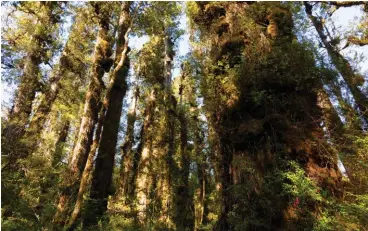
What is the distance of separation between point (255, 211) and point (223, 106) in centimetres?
334

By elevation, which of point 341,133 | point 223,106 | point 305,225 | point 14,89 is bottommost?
point 305,225

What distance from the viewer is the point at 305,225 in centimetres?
550

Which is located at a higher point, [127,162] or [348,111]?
[127,162]

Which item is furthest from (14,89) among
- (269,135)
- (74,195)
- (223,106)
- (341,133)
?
(341,133)

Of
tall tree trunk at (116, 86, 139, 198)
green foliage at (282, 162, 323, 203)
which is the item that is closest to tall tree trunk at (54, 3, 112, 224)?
green foliage at (282, 162, 323, 203)

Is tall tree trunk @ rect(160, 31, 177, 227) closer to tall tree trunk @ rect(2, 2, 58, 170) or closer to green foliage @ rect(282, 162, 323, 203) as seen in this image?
tall tree trunk @ rect(2, 2, 58, 170)

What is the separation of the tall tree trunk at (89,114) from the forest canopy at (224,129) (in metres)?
0.04

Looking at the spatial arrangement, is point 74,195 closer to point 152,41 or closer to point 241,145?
point 241,145

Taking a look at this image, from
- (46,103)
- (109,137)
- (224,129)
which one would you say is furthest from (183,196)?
(46,103)

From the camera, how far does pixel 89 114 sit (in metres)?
8.38

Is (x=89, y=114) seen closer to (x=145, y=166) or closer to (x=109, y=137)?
(x=109, y=137)

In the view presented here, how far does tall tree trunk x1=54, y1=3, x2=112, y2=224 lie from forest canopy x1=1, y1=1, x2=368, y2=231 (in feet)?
0.13

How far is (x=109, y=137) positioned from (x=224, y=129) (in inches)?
162

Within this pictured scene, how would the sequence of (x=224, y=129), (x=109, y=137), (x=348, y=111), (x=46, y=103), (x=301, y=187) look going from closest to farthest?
(x=301, y=187) < (x=348, y=111) < (x=224, y=129) < (x=109, y=137) < (x=46, y=103)
